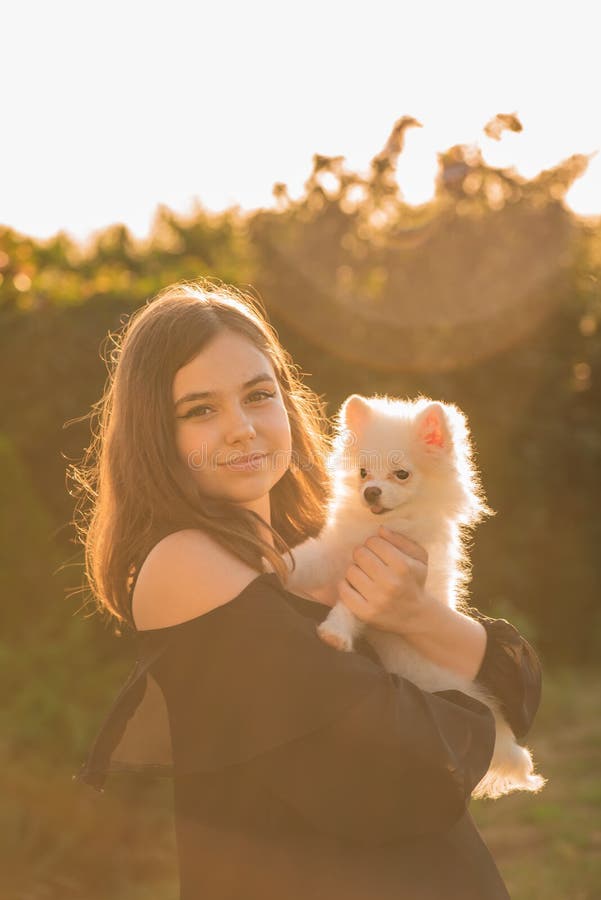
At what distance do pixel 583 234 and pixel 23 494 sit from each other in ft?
23.3

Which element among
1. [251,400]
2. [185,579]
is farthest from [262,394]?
[185,579]

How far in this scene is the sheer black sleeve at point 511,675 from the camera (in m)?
3.34

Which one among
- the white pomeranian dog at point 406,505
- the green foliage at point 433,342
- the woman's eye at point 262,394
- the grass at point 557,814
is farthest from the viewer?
the green foliage at point 433,342

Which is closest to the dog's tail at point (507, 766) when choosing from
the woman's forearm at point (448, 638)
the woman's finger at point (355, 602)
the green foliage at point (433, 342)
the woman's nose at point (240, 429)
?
the woman's forearm at point (448, 638)

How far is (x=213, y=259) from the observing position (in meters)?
18.6

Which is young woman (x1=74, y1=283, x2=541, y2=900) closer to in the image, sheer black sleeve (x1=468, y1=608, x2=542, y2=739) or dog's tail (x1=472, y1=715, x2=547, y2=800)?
sheer black sleeve (x1=468, y1=608, x2=542, y2=739)

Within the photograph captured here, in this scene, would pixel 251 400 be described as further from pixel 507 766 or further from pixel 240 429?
pixel 507 766

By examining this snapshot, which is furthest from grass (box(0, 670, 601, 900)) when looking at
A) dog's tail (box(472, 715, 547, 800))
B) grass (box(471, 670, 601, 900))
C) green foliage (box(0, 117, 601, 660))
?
dog's tail (box(472, 715, 547, 800))

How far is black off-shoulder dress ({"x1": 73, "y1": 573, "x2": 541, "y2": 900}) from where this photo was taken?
258 centimetres

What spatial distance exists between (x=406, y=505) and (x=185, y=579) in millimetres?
1114

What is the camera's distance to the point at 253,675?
8.66 ft

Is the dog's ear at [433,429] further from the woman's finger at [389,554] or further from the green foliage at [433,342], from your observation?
the green foliage at [433,342]

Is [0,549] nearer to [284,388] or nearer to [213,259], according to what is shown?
[284,388]

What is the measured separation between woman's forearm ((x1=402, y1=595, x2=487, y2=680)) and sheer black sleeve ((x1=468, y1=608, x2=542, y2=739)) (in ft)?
0.19
